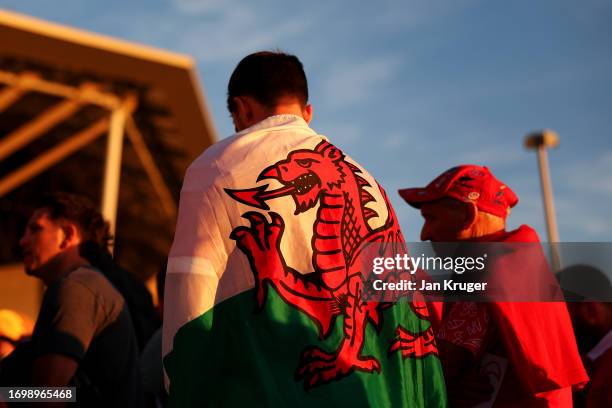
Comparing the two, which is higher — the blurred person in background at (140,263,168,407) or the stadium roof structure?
the stadium roof structure

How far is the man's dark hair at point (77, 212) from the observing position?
4.04 metres

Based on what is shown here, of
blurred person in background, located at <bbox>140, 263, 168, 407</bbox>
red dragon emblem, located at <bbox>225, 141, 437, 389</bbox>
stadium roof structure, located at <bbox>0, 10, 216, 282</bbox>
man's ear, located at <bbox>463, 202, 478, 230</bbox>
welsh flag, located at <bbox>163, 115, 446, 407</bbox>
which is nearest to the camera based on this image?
welsh flag, located at <bbox>163, 115, 446, 407</bbox>

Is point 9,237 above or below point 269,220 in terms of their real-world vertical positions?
above

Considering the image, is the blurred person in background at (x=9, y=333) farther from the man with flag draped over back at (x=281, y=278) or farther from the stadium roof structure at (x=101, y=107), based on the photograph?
the stadium roof structure at (x=101, y=107)

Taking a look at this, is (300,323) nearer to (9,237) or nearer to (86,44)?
(86,44)

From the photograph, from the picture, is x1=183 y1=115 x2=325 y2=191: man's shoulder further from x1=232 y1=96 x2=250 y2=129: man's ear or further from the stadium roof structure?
the stadium roof structure

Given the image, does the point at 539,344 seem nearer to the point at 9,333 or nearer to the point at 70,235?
the point at 70,235

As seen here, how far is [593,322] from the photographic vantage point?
433cm

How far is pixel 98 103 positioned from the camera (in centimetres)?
1555

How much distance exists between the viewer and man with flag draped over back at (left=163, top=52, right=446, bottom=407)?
87.2 inches

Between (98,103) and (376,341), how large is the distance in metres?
14.0

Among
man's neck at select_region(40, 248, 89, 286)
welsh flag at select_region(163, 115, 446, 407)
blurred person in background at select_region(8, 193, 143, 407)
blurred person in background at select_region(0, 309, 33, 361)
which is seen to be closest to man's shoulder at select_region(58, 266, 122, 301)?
blurred person in background at select_region(8, 193, 143, 407)

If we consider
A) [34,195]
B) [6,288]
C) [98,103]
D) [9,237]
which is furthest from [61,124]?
[9,237]

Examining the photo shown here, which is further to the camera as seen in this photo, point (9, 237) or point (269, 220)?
point (9, 237)
